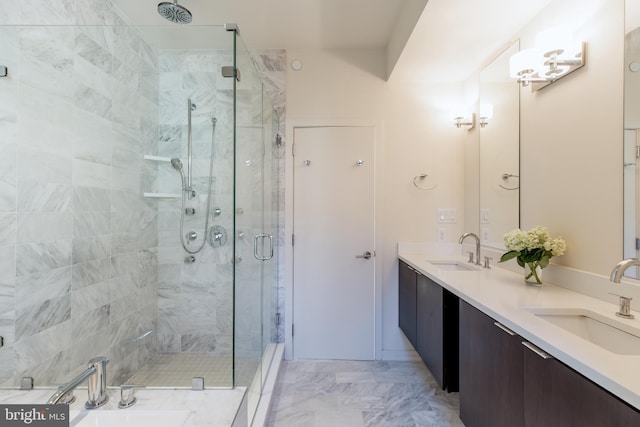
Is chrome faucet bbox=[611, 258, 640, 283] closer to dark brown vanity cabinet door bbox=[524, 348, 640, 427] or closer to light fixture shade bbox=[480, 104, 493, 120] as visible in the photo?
dark brown vanity cabinet door bbox=[524, 348, 640, 427]

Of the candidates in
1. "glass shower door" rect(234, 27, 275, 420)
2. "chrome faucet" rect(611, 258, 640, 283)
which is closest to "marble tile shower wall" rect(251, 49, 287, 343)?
"glass shower door" rect(234, 27, 275, 420)

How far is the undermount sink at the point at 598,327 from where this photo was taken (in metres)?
1.01

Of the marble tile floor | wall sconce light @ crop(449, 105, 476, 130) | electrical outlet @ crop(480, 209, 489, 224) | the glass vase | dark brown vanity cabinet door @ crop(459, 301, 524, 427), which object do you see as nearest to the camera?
dark brown vanity cabinet door @ crop(459, 301, 524, 427)

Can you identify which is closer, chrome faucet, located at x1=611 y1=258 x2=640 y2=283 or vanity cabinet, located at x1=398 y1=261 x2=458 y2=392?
chrome faucet, located at x1=611 y1=258 x2=640 y2=283

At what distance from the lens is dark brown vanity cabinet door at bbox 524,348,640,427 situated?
701 mm

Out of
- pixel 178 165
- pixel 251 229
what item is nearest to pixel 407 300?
pixel 251 229

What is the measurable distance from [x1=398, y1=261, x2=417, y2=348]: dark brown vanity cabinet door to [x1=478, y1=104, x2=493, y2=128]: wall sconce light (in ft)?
4.24

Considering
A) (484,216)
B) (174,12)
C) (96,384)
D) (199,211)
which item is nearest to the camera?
(96,384)

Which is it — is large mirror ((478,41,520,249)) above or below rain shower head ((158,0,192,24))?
below

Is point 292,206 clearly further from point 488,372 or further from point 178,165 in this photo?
point 488,372

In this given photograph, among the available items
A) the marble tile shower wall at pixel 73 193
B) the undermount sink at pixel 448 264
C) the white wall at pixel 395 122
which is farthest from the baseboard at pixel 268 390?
the undermount sink at pixel 448 264

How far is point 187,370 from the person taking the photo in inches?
74.3

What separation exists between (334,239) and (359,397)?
1226 mm

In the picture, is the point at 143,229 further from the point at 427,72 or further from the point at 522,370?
the point at 427,72
